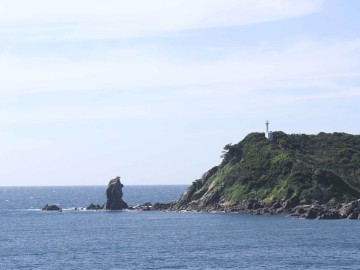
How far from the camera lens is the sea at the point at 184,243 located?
3824 inches

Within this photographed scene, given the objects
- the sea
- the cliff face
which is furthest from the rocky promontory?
the sea

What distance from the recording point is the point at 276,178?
176 metres

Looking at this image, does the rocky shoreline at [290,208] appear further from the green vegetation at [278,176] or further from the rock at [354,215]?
the green vegetation at [278,176]

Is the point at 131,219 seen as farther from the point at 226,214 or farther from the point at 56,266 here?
the point at 56,266

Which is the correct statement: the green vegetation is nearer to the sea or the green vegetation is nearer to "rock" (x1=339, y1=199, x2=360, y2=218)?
"rock" (x1=339, y1=199, x2=360, y2=218)

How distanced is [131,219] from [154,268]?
79030 mm

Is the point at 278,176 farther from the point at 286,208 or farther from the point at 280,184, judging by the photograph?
the point at 286,208

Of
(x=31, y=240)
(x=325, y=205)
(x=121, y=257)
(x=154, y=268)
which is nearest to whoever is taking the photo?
(x=154, y=268)

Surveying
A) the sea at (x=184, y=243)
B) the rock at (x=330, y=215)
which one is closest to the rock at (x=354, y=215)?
the rock at (x=330, y=215)

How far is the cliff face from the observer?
16588 cm

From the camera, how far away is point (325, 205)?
159 meters

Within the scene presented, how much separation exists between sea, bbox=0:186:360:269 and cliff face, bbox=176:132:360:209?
11.6 metres

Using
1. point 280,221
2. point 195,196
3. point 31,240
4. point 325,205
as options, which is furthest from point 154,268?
point 195,196

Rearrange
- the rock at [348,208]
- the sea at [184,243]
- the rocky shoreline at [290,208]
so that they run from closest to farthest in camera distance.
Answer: the sea at [184,243], the rock at [348,208], the rocky shoreline at [290,208]
